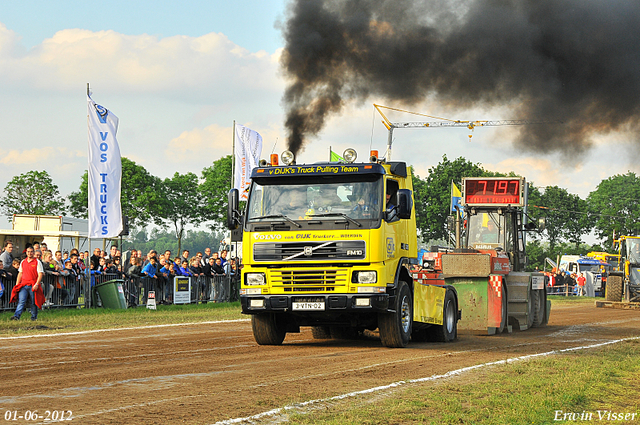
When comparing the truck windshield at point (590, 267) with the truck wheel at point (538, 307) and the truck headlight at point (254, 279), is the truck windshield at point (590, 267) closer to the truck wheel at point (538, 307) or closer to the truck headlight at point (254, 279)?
the truck wheel at point (538, 307)

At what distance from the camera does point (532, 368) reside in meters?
10.6

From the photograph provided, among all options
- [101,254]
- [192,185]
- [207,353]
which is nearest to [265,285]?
[207,353]

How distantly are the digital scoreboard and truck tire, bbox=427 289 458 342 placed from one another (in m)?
6.27

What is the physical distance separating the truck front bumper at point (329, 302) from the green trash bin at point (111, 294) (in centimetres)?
1057

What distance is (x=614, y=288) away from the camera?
30891 millimetres

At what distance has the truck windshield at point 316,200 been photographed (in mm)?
12547

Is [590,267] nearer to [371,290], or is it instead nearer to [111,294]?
[111,294]

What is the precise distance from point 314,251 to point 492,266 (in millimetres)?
6790

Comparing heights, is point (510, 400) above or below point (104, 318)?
above

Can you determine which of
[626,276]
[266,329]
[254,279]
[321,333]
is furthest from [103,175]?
[626,276]

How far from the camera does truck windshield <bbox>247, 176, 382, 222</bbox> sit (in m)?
12.5

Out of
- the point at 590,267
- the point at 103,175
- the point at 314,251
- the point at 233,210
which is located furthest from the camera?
the point at 590,267

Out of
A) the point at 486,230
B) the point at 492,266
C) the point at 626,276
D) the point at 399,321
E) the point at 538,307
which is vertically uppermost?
the point at 486,230

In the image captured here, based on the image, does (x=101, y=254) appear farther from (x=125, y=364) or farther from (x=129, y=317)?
(x=125, y=364)
